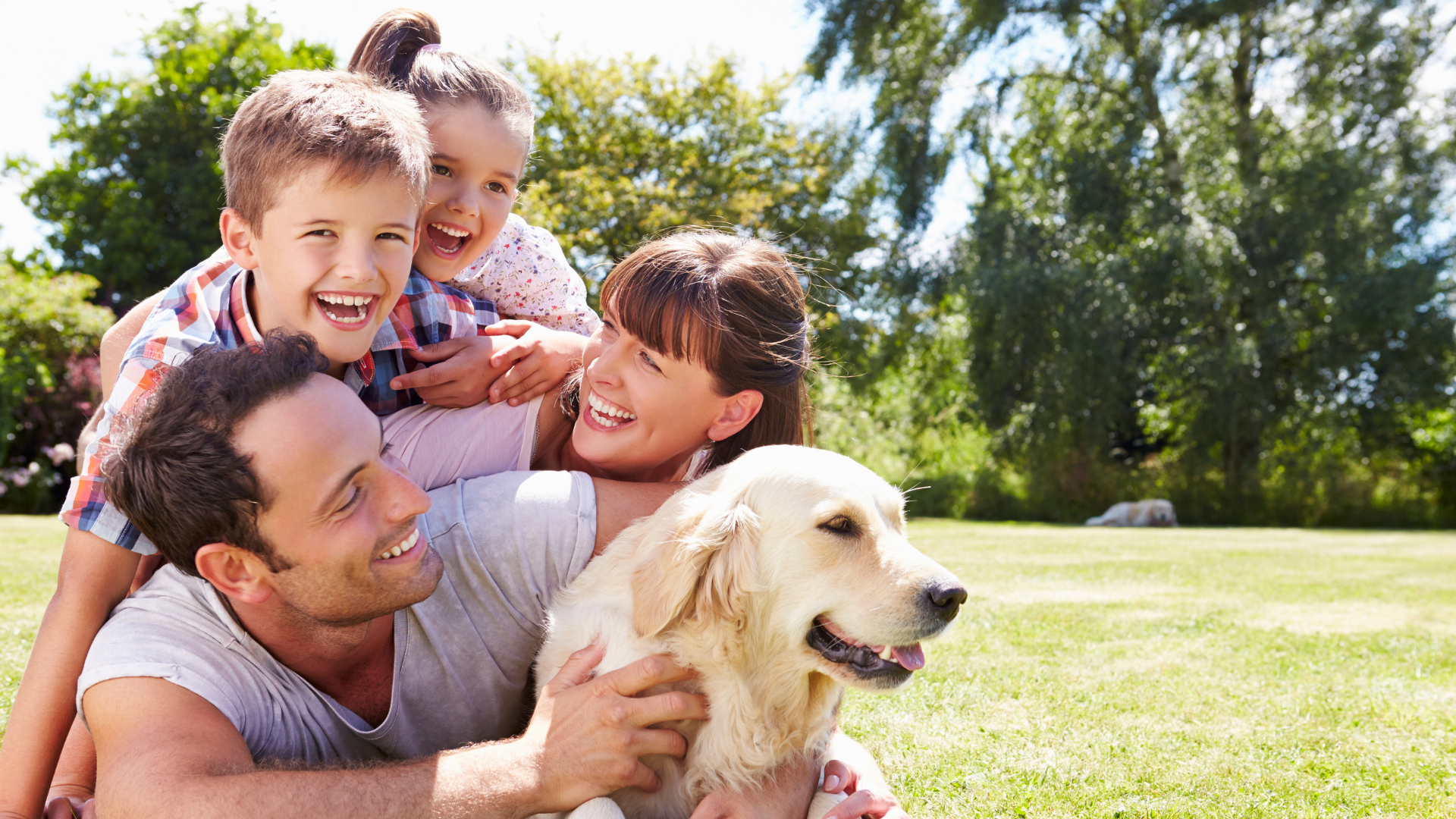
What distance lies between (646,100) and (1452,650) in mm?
22860

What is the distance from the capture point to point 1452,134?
2370 centimetres

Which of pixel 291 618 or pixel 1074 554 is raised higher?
pixel 291 618

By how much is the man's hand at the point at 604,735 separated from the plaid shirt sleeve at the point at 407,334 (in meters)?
1.45

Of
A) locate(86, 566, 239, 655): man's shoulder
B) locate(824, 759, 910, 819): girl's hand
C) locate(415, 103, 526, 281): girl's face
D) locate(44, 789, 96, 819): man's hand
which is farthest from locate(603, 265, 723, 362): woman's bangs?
locate(44, 789, 96, 819): man's hand

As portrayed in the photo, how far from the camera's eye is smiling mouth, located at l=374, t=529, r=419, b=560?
2550 millimetres

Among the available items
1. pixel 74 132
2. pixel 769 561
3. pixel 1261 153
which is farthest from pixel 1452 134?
pixel 74 132

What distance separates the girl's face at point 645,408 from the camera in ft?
10.6

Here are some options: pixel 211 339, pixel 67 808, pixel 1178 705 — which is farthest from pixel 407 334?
pixel 1178 705

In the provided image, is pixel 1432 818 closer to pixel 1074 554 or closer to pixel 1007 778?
pixel 1007 778

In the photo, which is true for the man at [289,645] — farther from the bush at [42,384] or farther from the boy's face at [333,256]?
the bush at [42,384]

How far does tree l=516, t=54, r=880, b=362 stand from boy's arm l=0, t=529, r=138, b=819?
70.8ft

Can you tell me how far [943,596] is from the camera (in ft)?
7.90

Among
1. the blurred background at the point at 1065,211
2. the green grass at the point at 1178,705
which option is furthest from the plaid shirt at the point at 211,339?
the blurred background at the point at 1065,211

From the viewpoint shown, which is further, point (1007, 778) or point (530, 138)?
point (530, 138)
